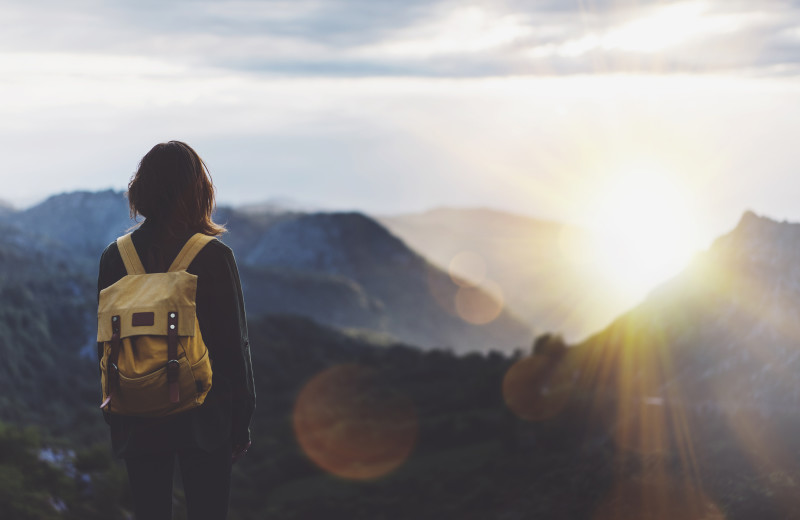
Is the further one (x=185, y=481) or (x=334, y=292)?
(x=334, y=292)

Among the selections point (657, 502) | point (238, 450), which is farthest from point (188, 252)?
point (657, 502)

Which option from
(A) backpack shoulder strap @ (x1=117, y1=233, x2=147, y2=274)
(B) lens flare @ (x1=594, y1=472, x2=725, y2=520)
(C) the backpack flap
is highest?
(A) backpack shoulder strap @ (x1=117, y1=233, x2=147, y2=274)

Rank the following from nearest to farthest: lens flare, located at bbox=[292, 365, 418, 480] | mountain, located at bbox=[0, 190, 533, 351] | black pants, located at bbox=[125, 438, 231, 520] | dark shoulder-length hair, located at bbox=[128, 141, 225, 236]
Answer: black pants, located at bbox=[125, 438, 231, 520], dark shoulder-length hair, located at bbox=[128, 141, 225, 236], lens flare, located at bbox=[292, 365, 418, 480], mountain, located at bbox=[0, 190, 533, 351]

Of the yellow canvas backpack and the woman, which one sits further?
the woman

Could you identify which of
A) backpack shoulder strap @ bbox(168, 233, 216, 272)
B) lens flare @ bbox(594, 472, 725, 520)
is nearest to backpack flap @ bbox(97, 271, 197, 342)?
backpack shoulder strap @ bbox(168, 233, 216, 272)

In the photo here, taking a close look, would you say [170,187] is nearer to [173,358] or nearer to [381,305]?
[173,358]

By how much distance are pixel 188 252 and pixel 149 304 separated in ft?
1.43

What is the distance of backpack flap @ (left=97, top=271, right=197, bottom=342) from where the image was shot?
187 inches

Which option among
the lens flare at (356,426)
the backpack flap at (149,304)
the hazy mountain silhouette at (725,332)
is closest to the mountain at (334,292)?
the lens flare at (356,426)

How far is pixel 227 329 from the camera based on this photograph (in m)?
5.08

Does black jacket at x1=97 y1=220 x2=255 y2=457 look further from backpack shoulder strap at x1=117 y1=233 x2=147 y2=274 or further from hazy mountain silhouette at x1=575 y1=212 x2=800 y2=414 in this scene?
hazy mountain silhouette at x1=575 y1=212 x2=800 y2=414

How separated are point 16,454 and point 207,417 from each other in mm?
12241

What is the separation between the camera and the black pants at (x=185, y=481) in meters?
5.02

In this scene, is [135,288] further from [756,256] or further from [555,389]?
[555,389]
